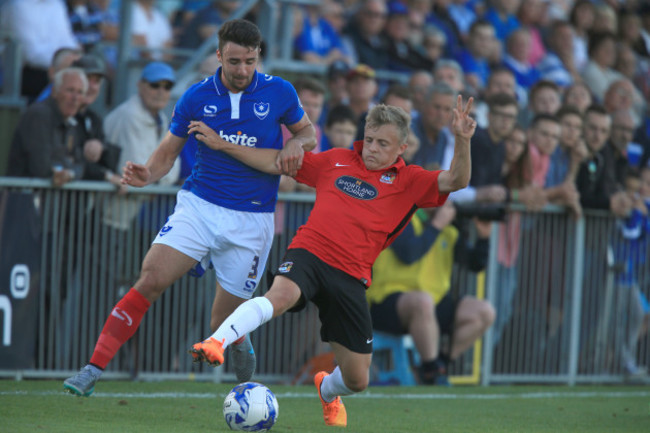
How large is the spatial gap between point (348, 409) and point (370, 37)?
6.64m

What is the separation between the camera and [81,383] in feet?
22.2

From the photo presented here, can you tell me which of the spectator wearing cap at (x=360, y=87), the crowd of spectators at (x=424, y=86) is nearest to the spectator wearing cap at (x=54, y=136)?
the crowd of spectators at (x=424, y=86)

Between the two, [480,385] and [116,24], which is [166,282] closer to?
[480,385]

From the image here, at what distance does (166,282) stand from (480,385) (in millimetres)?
4733

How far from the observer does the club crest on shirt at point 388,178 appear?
719 centimetres

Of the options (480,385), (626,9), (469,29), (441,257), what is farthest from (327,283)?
(626,9)

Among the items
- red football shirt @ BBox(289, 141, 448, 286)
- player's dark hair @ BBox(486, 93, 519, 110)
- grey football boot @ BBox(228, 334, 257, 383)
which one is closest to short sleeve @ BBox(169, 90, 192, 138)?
red football shirt @ BBox(289, 141, 448, 286)

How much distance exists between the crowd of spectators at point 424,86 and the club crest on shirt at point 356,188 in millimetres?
2984

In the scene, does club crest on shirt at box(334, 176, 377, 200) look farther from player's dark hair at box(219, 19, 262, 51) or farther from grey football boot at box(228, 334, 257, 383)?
grey football boot at box(228, 334, 257, 383)

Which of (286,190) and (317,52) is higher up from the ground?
(317,52)

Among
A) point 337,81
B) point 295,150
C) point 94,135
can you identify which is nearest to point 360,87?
point 337,81

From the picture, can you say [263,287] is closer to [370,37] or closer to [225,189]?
[225,189]

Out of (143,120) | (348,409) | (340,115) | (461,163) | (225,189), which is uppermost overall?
(340,115)

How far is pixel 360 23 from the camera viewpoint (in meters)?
13.8
